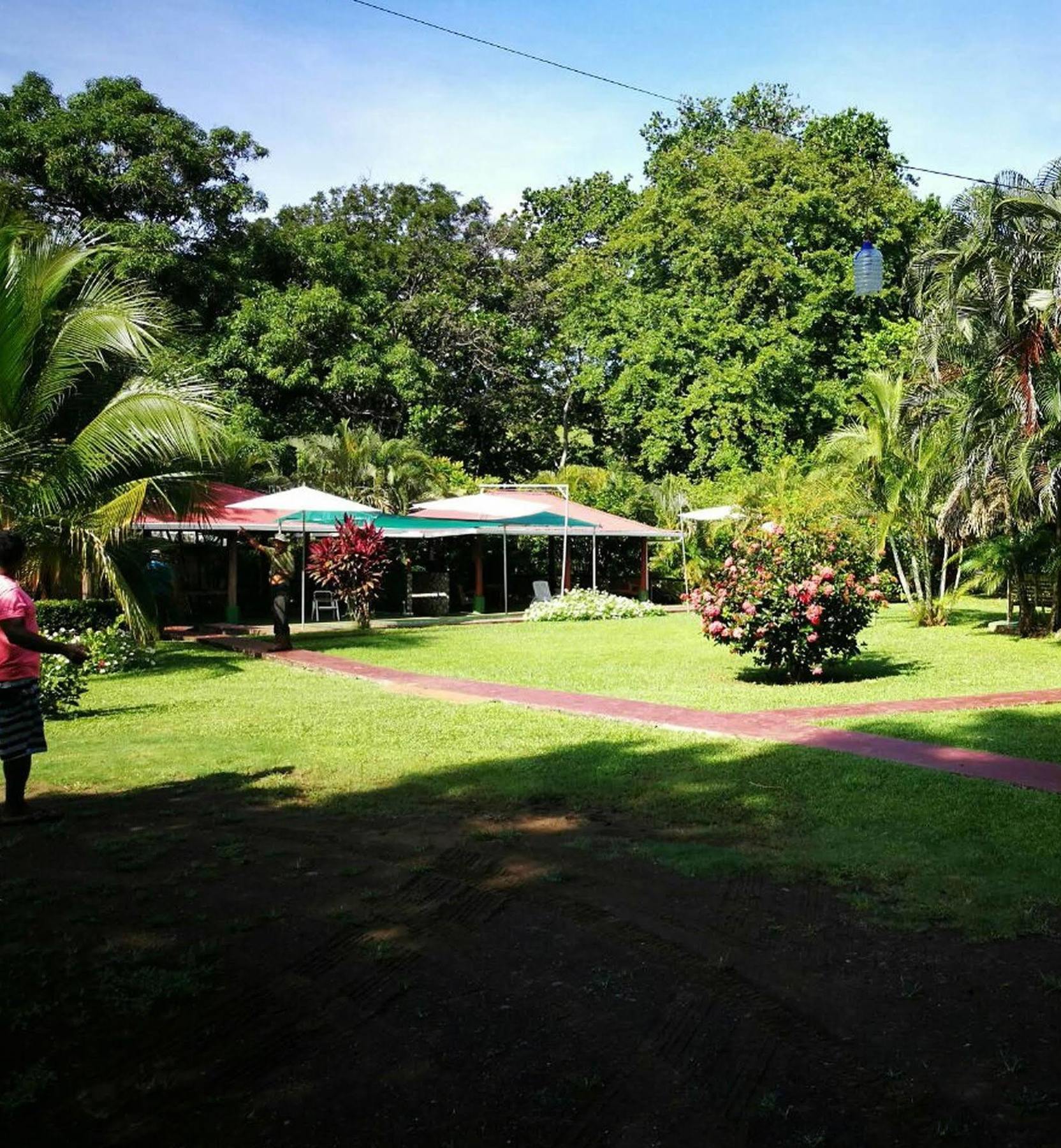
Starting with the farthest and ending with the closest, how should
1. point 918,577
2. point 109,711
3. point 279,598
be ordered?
point 918,577 < point 279,598 < point 109,711

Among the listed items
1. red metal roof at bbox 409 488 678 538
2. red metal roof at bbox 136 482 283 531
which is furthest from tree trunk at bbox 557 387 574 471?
red metal roof at bbox 136 482 283 531

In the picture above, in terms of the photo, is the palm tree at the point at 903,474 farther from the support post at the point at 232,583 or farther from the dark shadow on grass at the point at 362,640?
the support post at the point at 232,583

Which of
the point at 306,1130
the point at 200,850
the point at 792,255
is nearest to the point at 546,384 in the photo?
the point at 792,255

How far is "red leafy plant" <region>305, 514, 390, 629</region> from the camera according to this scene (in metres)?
19.6

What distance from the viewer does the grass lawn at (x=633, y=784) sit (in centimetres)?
539

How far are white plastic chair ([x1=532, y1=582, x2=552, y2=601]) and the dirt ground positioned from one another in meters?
21.4

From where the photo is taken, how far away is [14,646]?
21.0ft

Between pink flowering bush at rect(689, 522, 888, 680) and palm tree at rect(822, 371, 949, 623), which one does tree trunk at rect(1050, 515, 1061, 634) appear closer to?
palm tree at rect(822, 371, 949, 623)

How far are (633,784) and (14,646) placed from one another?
3.91 m

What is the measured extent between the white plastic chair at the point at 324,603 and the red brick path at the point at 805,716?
9.79 meters

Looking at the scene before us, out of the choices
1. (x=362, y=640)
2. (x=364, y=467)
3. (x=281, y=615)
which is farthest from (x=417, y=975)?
(x=364, y=467)

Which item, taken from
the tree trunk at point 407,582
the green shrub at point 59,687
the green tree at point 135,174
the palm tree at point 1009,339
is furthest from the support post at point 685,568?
the green shrub at point 59,687

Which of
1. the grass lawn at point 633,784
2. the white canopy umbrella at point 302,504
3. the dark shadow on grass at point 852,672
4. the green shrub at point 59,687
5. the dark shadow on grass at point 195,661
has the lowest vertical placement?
the grass lawn at point 633,784

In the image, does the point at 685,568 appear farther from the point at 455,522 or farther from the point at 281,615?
the point at 281,615
